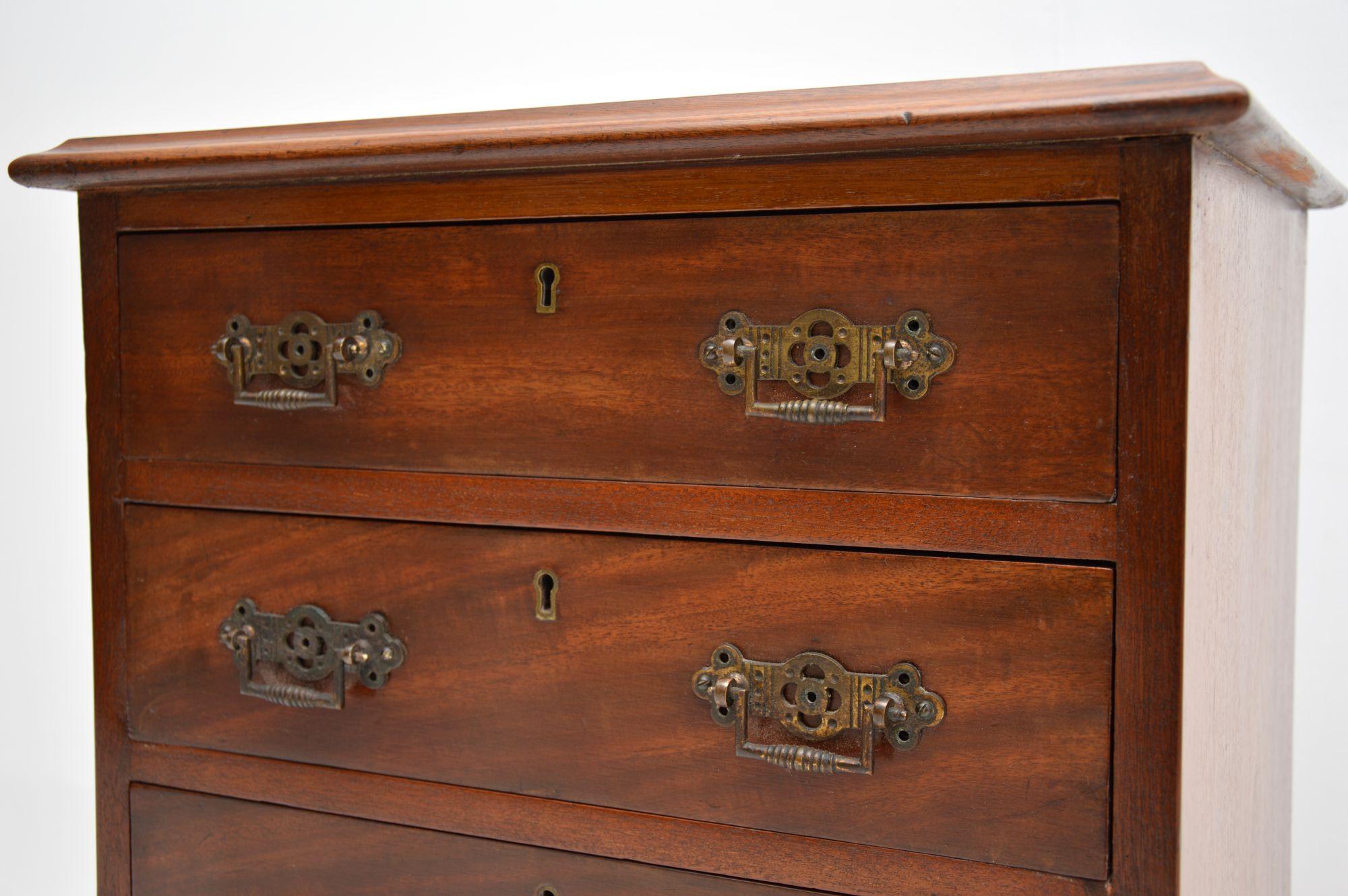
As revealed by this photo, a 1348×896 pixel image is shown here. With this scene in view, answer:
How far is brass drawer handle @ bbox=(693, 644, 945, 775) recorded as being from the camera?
3.33ft

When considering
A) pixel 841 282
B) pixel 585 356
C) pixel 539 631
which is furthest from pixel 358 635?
pixel 841 282

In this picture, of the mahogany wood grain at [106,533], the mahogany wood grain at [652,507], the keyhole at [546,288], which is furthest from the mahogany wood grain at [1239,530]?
the mahogany wood grain at [106,533]

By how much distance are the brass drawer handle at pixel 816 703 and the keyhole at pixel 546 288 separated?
0.31 m

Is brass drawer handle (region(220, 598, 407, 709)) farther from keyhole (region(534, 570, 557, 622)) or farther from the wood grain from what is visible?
the wood grain

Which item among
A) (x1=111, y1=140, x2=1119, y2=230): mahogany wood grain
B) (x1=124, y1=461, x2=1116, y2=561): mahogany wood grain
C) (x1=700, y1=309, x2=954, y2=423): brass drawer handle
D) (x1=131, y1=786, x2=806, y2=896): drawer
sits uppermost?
(x1=111, y1=140, x2=1119, y2=230): mahogany wood grain

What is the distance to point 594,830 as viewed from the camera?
1.13 metres

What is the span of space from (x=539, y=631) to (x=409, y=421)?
0.22m

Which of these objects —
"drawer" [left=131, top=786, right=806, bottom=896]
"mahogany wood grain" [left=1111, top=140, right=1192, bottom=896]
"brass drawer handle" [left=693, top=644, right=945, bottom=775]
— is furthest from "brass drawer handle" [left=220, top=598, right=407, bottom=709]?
"mahogany wood grain" [left=1111, top=140, right=1192, bottom=896]

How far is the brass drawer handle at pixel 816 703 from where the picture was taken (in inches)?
40.0

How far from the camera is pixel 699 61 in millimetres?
1896

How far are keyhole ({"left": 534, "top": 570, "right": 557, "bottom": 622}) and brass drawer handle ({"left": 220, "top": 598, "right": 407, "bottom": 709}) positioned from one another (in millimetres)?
144

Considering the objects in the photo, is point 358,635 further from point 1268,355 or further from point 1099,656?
point 1268,355

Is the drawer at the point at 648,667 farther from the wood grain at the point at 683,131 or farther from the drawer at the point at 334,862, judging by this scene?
the wood grain at the point at 683,131

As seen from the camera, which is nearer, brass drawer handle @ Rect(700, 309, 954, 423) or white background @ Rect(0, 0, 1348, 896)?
brass drawer handle @ Rect(700, 309, 954, 423)
